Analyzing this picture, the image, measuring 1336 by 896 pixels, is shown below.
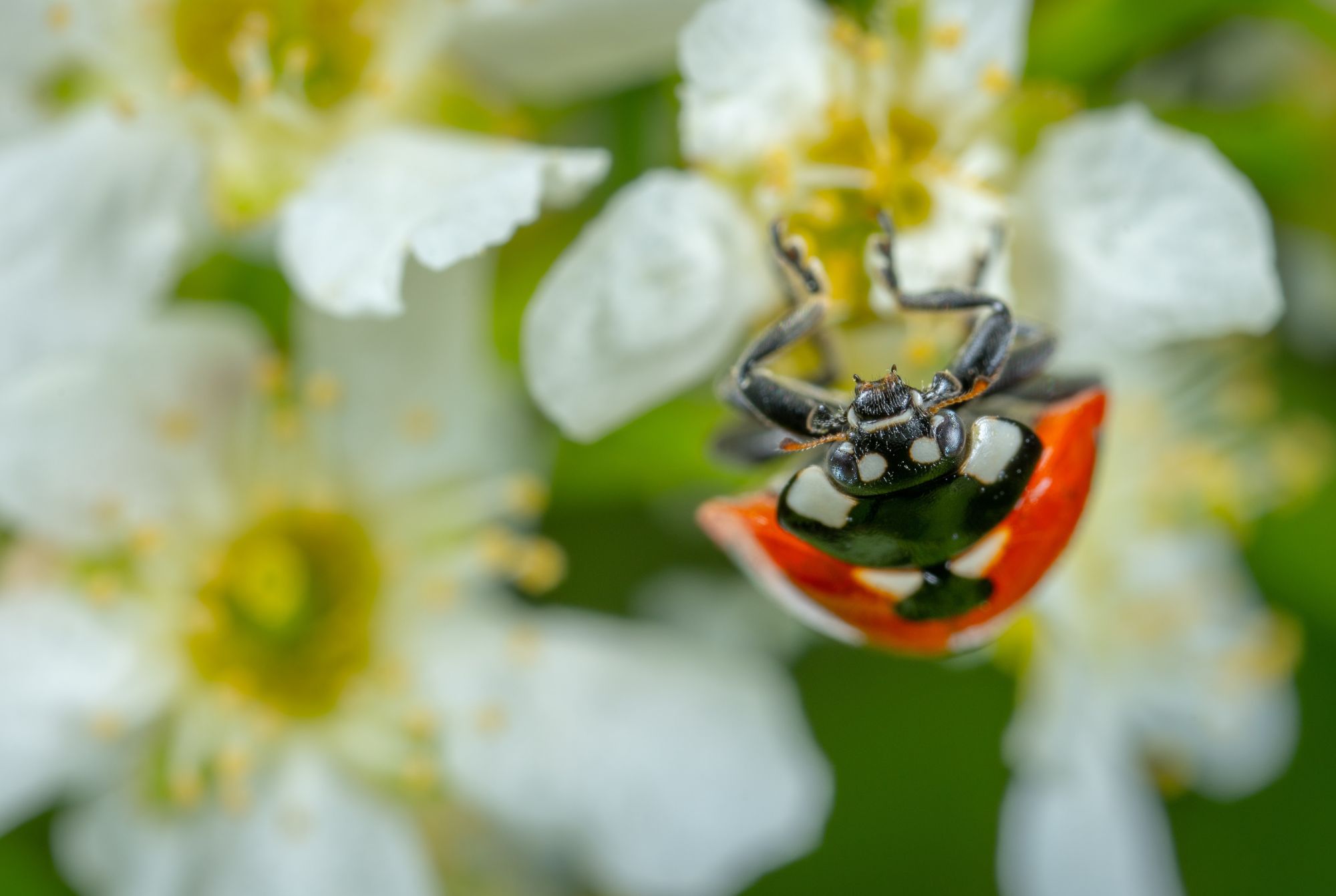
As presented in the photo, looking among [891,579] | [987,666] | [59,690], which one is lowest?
[987,666]

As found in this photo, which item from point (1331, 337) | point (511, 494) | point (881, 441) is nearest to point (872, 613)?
point (881, 441)

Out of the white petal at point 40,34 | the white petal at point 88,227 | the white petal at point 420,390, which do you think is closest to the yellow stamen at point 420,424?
the white petal at point 420,390

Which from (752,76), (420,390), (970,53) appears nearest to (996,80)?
(970,53)

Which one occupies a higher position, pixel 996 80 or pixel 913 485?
pixel 996 80

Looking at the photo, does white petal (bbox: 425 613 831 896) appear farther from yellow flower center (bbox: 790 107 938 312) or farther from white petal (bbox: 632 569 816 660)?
yellow flower center (bbox: 790 107 938 312)

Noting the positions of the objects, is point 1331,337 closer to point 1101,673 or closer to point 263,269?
point 1101,673

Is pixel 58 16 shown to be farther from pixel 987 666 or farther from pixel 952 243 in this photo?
pixel 987 666

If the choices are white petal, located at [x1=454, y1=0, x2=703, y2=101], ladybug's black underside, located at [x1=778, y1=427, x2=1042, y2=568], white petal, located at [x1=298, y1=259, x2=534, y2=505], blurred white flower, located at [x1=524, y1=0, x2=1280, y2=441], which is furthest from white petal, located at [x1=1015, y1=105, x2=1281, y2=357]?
white petal, located at [x1=298, y1=259, x2=534, y2=505]
